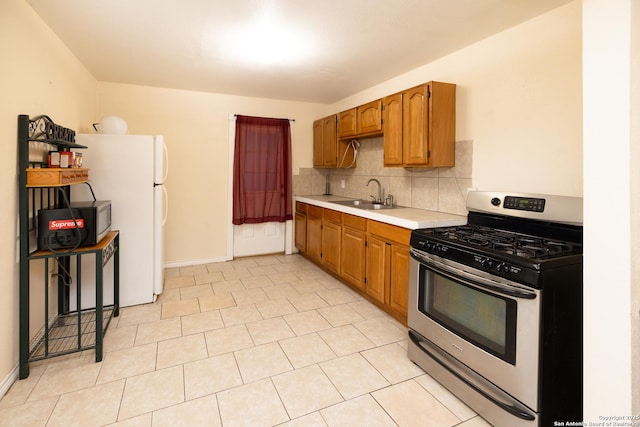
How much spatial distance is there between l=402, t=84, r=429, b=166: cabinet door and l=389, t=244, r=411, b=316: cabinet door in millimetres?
807

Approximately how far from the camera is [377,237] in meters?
3.04

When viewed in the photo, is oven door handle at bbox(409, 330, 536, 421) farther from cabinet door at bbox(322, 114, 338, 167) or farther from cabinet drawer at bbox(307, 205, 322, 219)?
Answer: cabinet door at bbox(322, 114, 338, 167)

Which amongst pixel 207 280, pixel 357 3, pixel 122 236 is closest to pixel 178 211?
pixel 207 280

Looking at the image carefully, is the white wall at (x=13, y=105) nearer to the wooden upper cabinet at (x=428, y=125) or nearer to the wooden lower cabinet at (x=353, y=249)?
the wooden lower cabinet at (x=353, y=249)

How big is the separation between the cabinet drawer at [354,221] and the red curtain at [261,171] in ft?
5.13

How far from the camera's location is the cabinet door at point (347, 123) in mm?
3959

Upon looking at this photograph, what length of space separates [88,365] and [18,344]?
419mm

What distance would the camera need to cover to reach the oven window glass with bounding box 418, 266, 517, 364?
1613 mm

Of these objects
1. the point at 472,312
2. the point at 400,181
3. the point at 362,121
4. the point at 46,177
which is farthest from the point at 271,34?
the point at 472,312

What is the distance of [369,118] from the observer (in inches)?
144

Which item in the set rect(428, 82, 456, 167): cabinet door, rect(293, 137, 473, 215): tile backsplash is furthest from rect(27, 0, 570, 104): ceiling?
rect(293, 137, 473, 215): tile backsplash

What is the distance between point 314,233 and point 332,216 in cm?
60

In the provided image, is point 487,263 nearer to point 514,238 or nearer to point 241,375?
point 514,238

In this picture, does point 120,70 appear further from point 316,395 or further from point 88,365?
point 316,395
